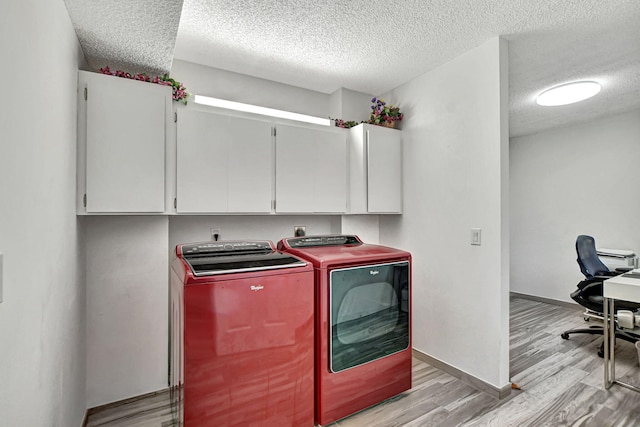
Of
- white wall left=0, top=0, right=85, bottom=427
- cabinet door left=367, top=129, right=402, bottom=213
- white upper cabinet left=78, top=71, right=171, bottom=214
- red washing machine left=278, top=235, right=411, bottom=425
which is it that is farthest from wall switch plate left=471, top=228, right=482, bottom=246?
white wall left=0, top=0, right=85, bottom=427

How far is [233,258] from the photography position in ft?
6.39

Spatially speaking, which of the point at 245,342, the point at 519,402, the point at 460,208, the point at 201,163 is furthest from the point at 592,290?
the point at 201,163

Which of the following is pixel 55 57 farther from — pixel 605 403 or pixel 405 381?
pixel 605 403

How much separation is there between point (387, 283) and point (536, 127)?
3873mm

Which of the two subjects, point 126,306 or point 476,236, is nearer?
point 126,306

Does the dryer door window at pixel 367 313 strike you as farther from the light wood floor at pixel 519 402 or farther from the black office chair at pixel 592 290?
the black office chair at pixel 592 290

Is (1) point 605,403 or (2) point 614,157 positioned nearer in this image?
(1) point 605,403

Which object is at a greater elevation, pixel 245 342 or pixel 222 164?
pixel 222 164

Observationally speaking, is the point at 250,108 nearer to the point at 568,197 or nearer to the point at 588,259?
the point at 588,259

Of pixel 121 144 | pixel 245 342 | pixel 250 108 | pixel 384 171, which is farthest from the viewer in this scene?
pixel 384 171

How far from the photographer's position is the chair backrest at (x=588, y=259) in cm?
318

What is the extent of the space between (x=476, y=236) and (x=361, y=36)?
1.72 meters

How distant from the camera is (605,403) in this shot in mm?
2119

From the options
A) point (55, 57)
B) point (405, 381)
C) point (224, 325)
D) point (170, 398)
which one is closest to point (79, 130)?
point (55, 57)
